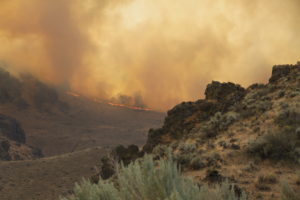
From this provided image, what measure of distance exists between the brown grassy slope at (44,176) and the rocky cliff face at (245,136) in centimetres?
2903

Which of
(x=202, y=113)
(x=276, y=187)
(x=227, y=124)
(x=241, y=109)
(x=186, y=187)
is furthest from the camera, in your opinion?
(x=202, y=113)

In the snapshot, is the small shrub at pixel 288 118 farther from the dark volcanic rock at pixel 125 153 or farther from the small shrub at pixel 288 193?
the dark volcanic rock at pixel 125 153

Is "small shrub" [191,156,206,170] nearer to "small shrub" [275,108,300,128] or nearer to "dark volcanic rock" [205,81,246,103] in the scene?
"small shrub" [275,108,300,128]

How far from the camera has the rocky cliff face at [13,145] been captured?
10660 cm

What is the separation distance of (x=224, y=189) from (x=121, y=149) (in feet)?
103

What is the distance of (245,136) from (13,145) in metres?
126

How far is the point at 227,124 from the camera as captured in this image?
82.5 feet

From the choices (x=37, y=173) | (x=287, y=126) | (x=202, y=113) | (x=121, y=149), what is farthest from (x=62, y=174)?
(x=287, y=126)

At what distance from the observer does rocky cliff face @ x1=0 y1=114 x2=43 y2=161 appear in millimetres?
106600

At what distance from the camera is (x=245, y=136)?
20.4 metres

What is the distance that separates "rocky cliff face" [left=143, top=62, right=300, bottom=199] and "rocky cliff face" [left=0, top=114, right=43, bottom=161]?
260 feet

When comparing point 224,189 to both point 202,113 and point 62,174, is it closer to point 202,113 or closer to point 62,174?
point 202,113

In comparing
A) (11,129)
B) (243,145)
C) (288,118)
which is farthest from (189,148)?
(11,129)

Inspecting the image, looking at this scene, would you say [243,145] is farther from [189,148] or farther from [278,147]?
[189,148]
